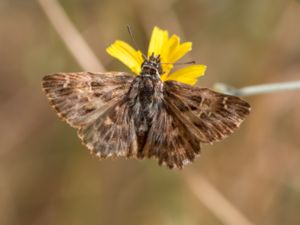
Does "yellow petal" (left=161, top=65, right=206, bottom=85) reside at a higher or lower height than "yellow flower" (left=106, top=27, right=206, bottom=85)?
lower

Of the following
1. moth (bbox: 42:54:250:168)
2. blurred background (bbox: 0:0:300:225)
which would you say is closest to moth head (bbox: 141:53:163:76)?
moth (bbox: 42:54:250:168)

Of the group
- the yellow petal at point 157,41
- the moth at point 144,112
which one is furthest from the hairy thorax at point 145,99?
the yellow petal at point 157,41

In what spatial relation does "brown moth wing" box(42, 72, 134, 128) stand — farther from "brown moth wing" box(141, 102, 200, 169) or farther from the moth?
"brown moth wing" box(141, 102, 200, 169)

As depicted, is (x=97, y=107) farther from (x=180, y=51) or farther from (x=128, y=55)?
(x=180, y=51)

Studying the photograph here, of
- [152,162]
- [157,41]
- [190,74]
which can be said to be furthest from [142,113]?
[152,162]

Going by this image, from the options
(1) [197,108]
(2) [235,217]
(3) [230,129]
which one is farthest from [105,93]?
(2) [235,217]

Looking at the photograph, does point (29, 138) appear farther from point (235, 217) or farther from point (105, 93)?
point (105, 93)
